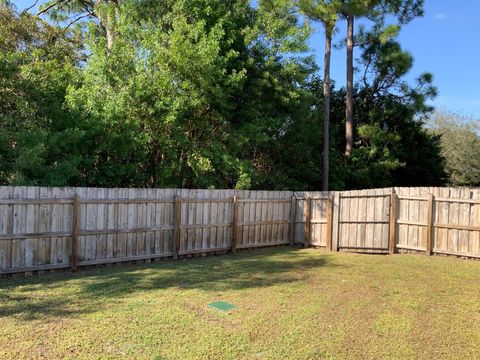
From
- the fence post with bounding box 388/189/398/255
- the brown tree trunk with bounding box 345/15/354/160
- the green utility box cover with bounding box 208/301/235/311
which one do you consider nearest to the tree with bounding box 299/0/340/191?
the brown tree trunk with bounding box 345/15/354/160

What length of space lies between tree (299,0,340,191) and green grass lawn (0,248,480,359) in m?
10.7

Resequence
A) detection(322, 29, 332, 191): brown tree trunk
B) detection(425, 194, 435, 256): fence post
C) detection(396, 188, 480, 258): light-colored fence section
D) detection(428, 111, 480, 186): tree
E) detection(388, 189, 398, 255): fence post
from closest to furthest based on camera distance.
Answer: detection(396, 188, 480, 258): light-colored fence section → detection(425, 194, 435, 256): fence post → detection(388, 189, 398, 255): fence post → detection(322, 29, 332, 191): brown tree trunk → detection(428, 111, 480, 186): tree

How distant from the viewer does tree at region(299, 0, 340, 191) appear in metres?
18.6

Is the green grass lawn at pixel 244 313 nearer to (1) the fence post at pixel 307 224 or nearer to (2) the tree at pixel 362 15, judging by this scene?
(1) the fence post at pixel 307 224

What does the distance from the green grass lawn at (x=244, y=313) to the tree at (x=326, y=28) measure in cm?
1073

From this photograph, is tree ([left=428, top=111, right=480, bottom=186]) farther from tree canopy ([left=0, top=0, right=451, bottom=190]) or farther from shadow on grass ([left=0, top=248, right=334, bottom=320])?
shadow on grass ([left=0, top=248, right=334, bottom=320])

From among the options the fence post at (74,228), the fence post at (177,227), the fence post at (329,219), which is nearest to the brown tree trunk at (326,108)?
the fence post at (329,219)

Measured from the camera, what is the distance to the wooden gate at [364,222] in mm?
11586

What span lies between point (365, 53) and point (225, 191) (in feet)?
48.5

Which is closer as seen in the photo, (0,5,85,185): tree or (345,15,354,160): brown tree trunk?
(0,5,85,185): tree

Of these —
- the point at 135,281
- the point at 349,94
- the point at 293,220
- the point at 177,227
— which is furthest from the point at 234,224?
the point at 349,94

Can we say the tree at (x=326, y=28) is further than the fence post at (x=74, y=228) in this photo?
Yes

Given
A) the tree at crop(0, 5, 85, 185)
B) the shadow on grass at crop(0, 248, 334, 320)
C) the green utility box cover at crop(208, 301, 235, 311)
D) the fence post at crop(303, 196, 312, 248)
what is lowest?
the shadow on grass at crop(0, 248, 334, 320)

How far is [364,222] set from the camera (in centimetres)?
1178
